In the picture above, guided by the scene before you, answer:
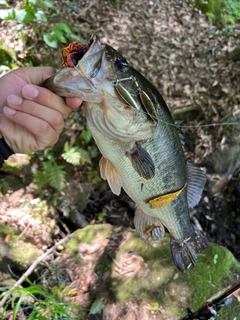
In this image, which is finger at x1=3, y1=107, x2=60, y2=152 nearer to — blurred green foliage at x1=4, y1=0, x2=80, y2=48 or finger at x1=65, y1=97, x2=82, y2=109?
finger at x1=65, y1=97, x2=82, y2=109

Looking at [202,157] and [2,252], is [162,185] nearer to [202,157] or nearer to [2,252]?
[2,252]

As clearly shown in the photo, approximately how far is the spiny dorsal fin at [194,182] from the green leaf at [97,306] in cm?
136

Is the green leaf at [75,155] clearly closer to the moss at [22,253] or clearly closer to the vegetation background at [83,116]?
the vegetation background at [83,116]

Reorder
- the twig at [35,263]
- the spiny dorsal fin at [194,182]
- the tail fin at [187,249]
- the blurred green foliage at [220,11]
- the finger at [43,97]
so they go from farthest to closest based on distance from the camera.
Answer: the blurred green foliage at [220,11] < the twig at [35,263] < the tail fin at [187,249] < the spiny dorsal fin at [194,182] < the finger at [43,97]

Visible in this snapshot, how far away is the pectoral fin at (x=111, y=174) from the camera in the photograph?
1.95 metres

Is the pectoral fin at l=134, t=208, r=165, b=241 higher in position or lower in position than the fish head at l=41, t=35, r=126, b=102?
lower

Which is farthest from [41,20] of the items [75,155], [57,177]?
[57,177]

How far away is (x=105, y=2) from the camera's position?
5.45 metres

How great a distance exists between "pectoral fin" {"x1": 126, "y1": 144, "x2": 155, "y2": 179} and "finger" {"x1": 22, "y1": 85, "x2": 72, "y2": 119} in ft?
1.56

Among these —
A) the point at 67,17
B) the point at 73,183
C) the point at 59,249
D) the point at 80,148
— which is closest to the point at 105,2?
the point at 67,17

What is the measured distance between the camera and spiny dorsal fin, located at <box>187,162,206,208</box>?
7.59ft

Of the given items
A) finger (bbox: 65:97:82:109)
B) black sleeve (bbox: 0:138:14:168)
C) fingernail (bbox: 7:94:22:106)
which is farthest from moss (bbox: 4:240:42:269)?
finger (bbox: 65:97:82:109)

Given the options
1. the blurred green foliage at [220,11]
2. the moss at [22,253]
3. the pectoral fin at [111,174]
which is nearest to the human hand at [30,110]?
the pectoral fin at [111,174]

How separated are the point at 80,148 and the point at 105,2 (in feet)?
10.1
